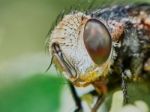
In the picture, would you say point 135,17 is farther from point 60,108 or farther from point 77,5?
point 60,108

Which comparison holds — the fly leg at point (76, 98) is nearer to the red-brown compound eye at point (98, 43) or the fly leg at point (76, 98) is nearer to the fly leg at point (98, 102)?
the fly leg at point (98, 102)

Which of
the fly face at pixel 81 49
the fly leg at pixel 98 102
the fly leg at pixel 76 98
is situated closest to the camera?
the fly face at pixel 81 49

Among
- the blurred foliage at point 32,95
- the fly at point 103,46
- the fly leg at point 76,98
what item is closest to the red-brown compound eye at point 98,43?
the fly at point 103,46

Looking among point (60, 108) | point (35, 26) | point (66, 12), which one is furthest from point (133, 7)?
point (35, 26)

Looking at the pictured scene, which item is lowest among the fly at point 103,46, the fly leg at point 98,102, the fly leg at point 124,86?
the fly leg at point 98,102

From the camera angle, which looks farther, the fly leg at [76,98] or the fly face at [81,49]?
the fly leg at [76,98]

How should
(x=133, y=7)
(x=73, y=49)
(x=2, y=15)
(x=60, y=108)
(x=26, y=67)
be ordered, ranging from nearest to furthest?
(x=73, y=49) → (x=133, y=7) → (x=60, y=108) → (x=26, y=67) → (x=2, y=15)

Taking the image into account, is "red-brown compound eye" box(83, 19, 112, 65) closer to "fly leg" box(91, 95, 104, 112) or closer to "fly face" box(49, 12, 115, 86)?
"fly face" box(49, 12, 115, 86)

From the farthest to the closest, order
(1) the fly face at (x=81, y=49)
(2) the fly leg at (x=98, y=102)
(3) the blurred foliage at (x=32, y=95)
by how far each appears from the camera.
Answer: (3) the blurred foliage at (x=32, y=95), (2) the fly leg at (x=98, y=102), (1) the fly face at (x=81, y=49)
